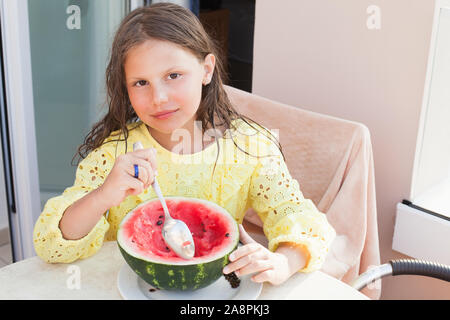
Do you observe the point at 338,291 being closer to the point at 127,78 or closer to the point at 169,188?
the point at 169,188

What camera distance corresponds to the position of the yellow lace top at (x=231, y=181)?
132 centimetres

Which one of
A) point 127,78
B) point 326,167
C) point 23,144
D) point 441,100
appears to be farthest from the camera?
point 23,144

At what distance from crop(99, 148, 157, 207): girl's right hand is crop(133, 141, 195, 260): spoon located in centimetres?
4

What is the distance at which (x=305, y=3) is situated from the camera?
2168 mm

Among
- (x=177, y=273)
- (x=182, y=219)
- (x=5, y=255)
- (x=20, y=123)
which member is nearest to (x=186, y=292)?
(x=177, y=273)

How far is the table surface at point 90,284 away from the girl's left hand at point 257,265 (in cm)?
4

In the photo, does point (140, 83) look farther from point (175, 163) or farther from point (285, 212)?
point (285, 212)

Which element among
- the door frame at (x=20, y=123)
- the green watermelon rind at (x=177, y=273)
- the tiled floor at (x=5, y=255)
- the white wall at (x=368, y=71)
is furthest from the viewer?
the tiled floor at (x=5, y=255)

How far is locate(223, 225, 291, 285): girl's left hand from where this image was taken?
109 cm

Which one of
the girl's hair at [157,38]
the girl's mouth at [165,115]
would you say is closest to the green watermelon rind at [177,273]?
the girl's mouth at [165,115]

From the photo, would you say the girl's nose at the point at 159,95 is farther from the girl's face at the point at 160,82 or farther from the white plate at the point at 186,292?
the white plate at the point at 186,292

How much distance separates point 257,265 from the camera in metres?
1.09

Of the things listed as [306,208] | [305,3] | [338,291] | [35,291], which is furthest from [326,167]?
[35,291]

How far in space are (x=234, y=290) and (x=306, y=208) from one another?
330 mm
